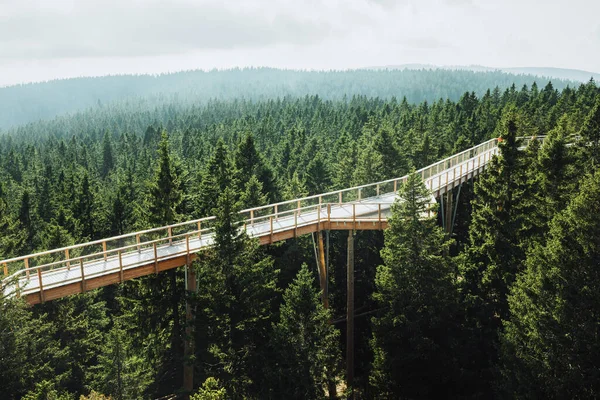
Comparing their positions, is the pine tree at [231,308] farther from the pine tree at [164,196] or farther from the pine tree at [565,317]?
the pine tree at [565,317]

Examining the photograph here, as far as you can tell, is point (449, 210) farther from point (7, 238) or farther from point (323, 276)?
point (7, 238)

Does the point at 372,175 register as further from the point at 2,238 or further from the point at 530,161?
the point at 2,238

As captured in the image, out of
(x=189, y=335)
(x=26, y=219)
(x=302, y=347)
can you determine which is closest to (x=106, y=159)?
(x=26, y=219)

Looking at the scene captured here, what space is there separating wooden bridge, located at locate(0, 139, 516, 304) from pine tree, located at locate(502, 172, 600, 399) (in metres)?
8.41

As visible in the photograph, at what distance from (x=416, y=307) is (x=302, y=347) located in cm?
547

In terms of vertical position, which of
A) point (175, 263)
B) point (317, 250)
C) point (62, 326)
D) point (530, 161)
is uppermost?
point (530, 161)

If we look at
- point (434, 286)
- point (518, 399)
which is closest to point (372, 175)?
point (434, 286)

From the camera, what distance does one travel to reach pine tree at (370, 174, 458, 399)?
21.1m

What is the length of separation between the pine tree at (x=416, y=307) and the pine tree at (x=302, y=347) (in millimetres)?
3095

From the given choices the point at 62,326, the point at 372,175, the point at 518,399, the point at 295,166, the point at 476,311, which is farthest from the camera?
the point at 295,166

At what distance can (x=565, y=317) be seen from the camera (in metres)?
17.6

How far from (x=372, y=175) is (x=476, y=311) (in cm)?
1944

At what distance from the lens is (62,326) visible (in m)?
25.2

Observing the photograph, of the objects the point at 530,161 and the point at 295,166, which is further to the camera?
the point at 295,166
